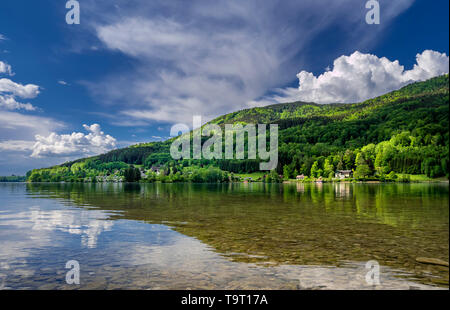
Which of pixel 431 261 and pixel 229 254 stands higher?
pixel 431 261

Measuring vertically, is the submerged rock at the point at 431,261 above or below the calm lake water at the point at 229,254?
above

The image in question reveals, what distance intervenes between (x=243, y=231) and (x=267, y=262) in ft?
22.9

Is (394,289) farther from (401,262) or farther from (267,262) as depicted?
(267,262)

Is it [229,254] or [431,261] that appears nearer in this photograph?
[431,261]

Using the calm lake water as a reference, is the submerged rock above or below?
above

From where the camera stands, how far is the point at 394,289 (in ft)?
27.1

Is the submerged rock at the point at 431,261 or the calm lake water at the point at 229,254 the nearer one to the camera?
the calm lake water at the point at 229,254

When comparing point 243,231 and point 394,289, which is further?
point 243,231

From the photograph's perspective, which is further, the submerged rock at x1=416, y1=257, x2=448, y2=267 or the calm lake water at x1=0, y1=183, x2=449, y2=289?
the submerged rock at x1=416, y1=257, x2=448, y2=267
